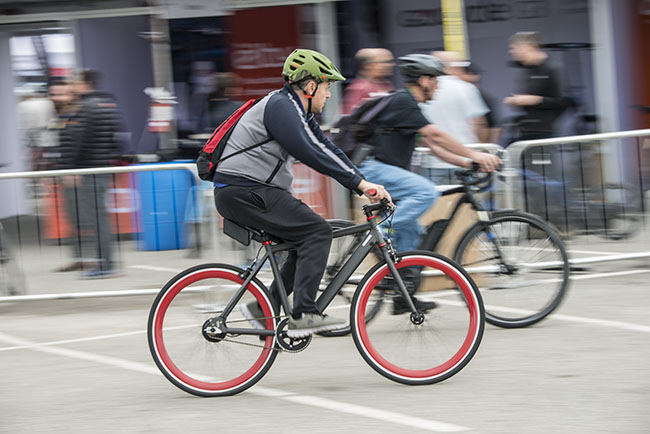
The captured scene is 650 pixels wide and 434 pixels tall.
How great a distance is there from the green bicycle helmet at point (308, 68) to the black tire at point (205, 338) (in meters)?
1.07

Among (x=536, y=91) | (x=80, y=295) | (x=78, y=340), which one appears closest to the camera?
(x=78, y=340)

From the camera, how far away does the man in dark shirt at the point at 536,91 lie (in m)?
10.4

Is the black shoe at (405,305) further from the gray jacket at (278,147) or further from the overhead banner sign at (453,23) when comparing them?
the overhead banner sign at (453,23)

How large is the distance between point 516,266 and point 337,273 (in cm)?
151

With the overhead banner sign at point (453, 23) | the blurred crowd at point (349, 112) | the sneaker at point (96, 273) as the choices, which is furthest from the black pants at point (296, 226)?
the overhead banner sign at point (453, 23)

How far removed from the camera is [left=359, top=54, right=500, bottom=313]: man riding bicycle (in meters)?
6.79

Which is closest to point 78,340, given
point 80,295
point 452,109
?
point 80,295

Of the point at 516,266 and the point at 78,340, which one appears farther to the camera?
the point at 78,340

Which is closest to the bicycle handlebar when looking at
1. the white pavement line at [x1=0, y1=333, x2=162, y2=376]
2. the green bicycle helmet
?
the green bicycle helmet

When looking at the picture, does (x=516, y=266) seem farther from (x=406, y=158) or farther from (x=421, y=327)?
(x=421, y=327)

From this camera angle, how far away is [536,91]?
34.3 feet

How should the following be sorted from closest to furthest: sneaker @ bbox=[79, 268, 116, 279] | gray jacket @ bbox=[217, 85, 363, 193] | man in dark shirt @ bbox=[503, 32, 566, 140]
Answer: gray jacket @ bbox=[217, 85, 363, 193] < sneaker @ bbox=[79, 268, 116, 279] < man in dark shirt @ bbox=[503, 32, 566, 140]

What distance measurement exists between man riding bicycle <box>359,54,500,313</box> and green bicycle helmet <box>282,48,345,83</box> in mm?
1188

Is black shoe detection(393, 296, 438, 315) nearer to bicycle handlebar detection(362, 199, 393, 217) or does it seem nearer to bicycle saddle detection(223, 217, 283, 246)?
bicycle handlebar detection(362, 199, 393, 217)
